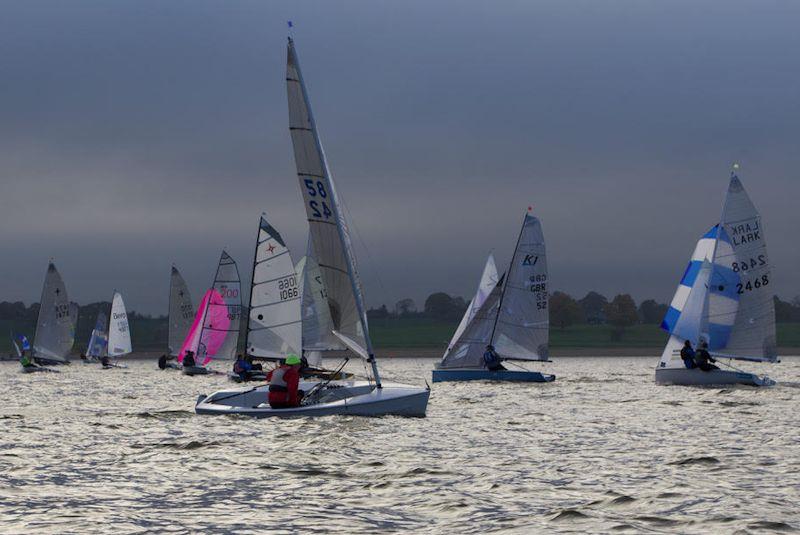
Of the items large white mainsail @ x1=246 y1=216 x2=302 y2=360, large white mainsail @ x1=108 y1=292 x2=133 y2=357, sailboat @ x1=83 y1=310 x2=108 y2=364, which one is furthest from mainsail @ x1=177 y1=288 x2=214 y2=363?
sailboat @ x1=83 y1=310 x2=108 y2=364

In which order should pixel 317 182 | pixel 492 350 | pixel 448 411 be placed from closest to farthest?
1. pixel 317 182
2. pixel 448 411
3. pixel 492 350

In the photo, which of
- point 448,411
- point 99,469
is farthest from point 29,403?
point 99,469

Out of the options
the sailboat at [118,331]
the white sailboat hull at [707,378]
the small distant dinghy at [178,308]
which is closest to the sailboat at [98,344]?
the sailboat at [118,331]

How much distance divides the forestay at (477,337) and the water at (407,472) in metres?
18.3

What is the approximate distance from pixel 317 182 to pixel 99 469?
442 inches

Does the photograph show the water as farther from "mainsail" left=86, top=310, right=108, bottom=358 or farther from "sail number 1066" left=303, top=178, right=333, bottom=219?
"mainsail" left=86, top=310, right=108, bottom=358

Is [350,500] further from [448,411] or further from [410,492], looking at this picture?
[448,411]

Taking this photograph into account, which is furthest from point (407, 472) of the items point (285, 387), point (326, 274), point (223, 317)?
point (223, 317)

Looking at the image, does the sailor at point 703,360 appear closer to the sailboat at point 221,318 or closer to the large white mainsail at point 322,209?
the large white mainsail at point 322,209

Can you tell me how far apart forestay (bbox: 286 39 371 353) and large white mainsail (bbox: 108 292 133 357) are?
72107 millimetres

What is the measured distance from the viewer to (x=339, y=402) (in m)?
25.0

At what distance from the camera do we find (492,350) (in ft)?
162

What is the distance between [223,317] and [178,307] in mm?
21128

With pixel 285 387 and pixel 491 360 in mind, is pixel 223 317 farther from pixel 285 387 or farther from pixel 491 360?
pixel 285 387
